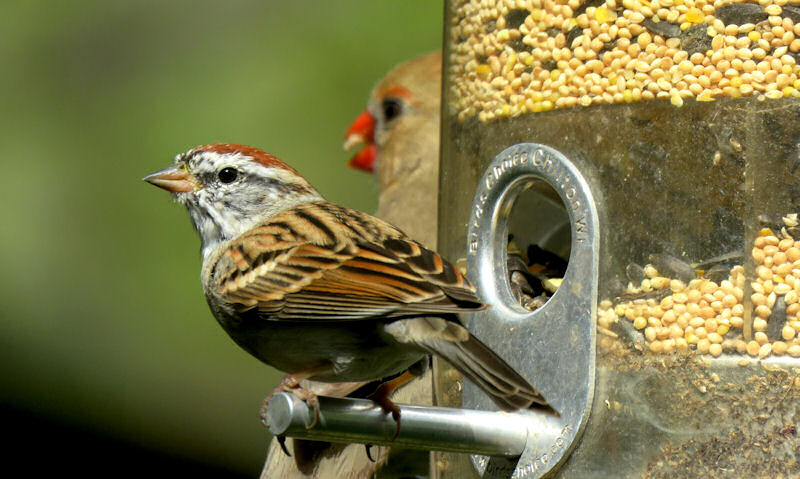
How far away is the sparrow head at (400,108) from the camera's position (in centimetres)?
542

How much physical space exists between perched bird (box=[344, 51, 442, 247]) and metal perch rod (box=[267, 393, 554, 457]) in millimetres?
2259

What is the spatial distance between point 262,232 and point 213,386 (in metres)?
2.75

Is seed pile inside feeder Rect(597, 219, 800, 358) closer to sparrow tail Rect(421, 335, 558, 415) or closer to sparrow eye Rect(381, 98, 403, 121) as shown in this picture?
sparrow tail Rect(421, 335, 558, 415)

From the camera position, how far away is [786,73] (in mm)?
2637

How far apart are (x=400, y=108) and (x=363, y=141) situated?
311mm

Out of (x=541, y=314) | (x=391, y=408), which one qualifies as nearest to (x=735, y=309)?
(x=541, y=314)

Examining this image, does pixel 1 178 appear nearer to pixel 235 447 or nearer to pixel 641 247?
pixel 235 447

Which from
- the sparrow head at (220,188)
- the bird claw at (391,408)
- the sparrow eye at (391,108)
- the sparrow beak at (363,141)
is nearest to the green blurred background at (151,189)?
the sparrow beak at (363,141)

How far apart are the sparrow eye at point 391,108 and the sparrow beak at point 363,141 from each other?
9cm

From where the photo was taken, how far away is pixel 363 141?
5758mm

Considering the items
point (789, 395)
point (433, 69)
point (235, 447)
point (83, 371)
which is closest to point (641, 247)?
point (789, 395)

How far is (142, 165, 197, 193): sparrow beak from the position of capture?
357 centimetres

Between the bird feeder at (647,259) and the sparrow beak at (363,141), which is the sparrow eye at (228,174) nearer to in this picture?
the bird feeder at (647,259)

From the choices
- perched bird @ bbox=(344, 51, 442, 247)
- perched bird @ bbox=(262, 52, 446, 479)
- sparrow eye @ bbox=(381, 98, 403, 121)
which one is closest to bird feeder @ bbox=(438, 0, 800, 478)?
perched bird @ bbox=(262, 52, 446, 479)
